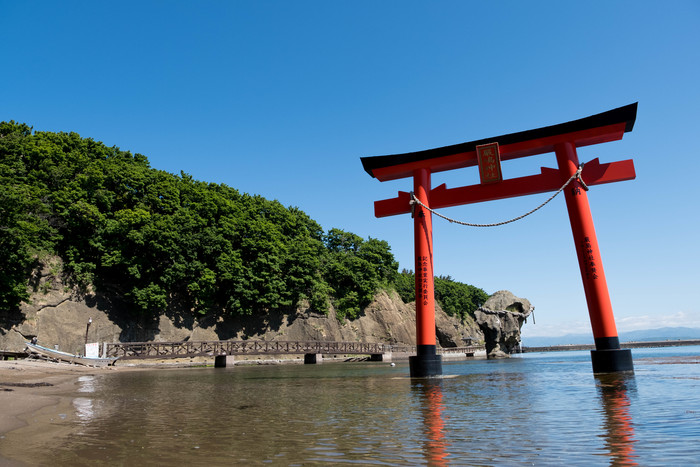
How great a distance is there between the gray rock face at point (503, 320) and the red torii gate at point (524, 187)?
35.4 m

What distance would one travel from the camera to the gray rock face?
1852 inches

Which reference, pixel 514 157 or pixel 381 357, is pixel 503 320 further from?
pixel 514 157

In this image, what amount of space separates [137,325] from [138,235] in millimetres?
7679

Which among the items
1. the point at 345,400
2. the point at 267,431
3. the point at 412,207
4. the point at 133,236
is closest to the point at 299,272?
the point at 133,236

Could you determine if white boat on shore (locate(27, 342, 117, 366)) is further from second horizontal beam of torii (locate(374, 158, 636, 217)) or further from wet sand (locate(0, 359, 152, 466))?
second horizontal beam of torii (locate(374, 158, 636, 217))

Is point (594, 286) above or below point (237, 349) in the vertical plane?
above

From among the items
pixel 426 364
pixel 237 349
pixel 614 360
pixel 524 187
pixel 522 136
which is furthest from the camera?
pixel 237 349

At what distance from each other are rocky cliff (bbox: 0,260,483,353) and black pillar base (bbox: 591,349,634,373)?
3161 cm

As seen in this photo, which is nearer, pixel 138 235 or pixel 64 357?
pixel 64 357

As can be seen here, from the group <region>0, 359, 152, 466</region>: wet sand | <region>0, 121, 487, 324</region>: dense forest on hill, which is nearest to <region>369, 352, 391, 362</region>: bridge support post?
<region>0, 121, 487, 324</region>: dense forest on hill

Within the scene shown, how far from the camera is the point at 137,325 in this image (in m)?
34.8

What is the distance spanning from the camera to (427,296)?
47.1ft

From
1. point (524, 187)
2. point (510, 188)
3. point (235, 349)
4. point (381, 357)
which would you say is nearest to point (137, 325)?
point (235, 349)

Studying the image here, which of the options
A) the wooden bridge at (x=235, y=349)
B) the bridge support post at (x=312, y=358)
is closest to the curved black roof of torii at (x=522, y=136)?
the wooden bridge at (x=235, y=349)
